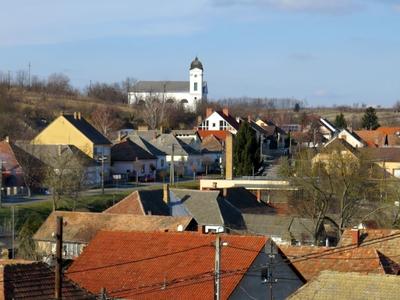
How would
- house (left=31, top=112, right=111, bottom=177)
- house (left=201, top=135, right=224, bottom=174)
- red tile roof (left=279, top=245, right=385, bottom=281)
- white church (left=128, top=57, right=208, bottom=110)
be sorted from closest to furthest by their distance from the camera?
red tile roof (left=279, top=245, right=385, bottom=281) < house (left=31, top=112, right=111, bottom=177) < house (left=201, top=135, right=224, bottom=174) < white church (left=128, top=57, right=208, bottom=110)

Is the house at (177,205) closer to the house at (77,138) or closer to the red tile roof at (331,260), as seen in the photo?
the red tile roof at (331,260)

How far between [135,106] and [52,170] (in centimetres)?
8409

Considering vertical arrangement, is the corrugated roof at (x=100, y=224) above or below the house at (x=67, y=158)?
below

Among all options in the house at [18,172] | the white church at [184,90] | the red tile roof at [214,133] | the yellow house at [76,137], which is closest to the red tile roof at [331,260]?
the house at [18,172]

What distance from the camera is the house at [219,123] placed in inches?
4129

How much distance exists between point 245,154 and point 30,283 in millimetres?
51092

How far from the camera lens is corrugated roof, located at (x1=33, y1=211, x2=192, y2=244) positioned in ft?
113

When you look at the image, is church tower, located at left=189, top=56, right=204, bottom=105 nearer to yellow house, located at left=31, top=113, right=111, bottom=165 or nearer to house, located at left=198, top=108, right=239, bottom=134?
house, located at left=198, top=108, right=239, bottom=134

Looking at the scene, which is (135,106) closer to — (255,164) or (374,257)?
(255,164)

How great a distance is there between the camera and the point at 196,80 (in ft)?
497

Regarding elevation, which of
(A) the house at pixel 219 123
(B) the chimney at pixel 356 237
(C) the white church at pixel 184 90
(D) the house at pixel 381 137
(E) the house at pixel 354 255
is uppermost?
(C) the white church at pixel 184 90

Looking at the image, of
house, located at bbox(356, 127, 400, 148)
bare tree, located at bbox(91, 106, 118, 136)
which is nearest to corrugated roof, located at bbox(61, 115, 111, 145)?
bare tree, located at bbox(91, 106, 118, 136)

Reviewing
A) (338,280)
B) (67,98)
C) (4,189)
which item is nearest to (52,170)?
(4,189)

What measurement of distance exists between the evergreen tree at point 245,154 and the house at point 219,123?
3459 cm
